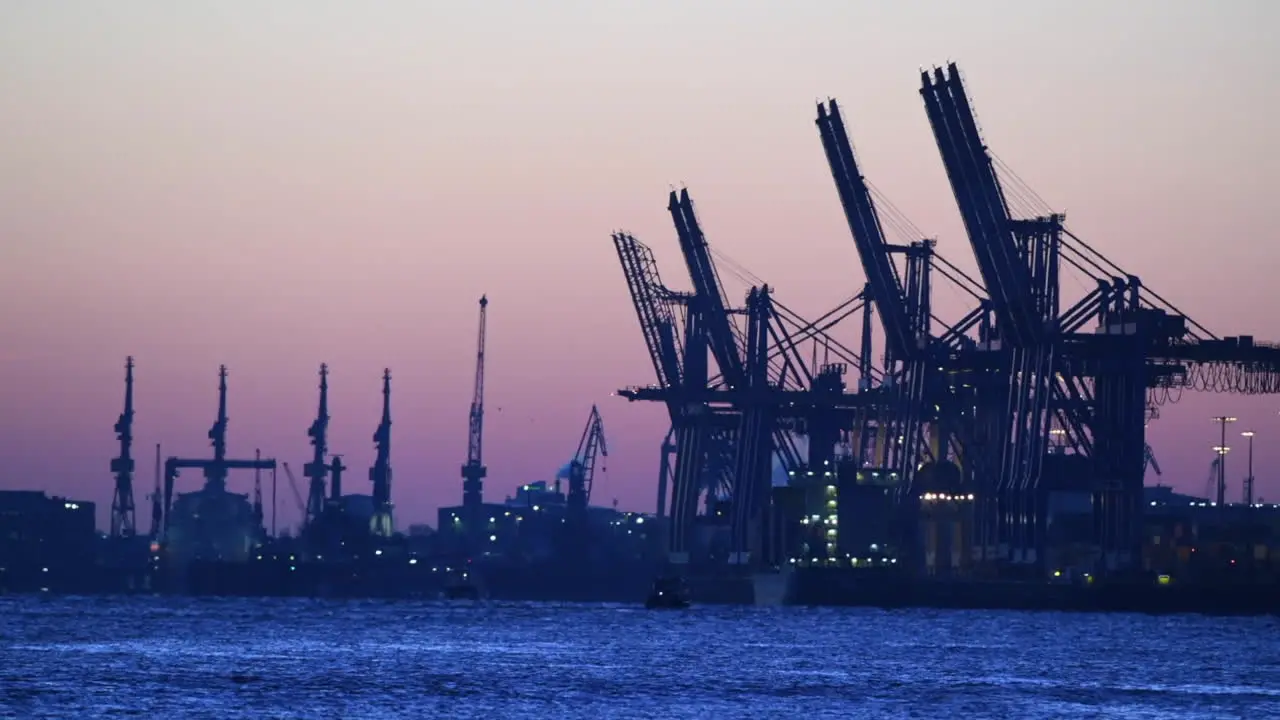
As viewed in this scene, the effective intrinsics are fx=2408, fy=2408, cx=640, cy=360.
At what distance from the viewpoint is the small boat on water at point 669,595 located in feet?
547

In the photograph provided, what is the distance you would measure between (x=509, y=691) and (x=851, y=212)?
73.9 metres

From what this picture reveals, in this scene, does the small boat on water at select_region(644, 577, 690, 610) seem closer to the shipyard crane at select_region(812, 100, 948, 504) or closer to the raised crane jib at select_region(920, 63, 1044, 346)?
the shipyard crane at select_region(812, 100, 948, 504)

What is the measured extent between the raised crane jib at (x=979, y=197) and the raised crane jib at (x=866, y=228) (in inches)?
556

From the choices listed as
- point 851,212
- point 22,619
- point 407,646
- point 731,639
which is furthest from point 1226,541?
point 22,619

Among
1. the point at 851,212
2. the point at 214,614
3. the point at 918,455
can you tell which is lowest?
the point at 214,614

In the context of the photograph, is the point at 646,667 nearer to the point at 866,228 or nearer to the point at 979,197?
the point at 979,197

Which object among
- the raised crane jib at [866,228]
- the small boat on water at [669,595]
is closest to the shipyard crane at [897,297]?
the raised crane jib at [866,228]

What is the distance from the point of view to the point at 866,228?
146125 millimetres

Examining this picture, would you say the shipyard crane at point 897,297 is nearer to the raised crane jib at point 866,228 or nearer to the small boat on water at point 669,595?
the raised crane jib at point 866,228

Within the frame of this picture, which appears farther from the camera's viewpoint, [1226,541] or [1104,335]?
[1226,541]

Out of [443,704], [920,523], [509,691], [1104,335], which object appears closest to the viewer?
[443,704]

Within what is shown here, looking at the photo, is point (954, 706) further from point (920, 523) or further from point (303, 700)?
point (920, 523)

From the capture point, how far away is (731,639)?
114125 mm

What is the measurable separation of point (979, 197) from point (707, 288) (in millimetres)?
44735
